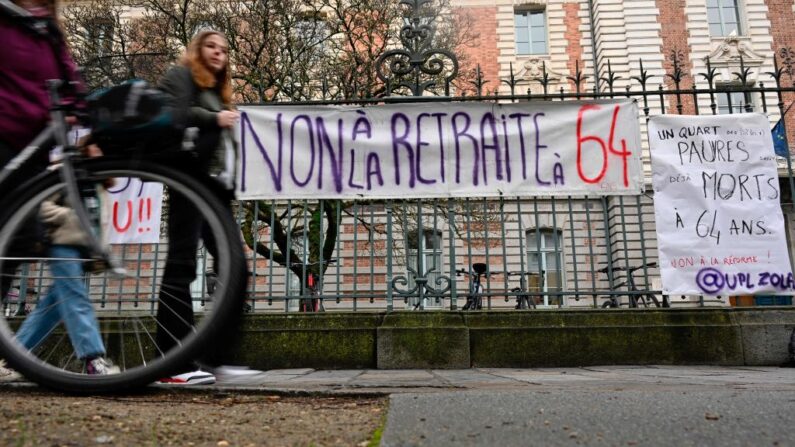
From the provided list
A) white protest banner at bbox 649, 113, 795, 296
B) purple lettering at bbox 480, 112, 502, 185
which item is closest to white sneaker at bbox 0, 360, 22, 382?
purple lettering at bbox 480, 112, 502, 185

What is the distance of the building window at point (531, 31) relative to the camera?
73.0 feet

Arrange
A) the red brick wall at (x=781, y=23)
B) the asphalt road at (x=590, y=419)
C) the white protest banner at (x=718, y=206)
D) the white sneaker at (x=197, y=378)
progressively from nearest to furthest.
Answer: the asphalt road at (x=590, y=419), the white sneaker at (x=197, y=378), the white protest banner at (x=718, y=206), the red brick wall at (x=781, y=23)

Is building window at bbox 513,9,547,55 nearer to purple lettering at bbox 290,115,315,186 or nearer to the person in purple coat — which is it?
purple lettering at bbox 290,115,315,186

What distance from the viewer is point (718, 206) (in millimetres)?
4973

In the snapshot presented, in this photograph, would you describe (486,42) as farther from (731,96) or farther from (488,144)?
(488,144)

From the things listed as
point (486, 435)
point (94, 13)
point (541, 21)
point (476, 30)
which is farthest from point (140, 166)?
point (541, 21)

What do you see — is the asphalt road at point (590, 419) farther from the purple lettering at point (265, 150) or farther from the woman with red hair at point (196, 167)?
the purple lettering at point (265, 150)

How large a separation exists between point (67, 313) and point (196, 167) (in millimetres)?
756

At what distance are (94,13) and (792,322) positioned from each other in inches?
574

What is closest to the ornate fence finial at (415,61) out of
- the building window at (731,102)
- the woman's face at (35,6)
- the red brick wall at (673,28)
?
the building window at (731,102)

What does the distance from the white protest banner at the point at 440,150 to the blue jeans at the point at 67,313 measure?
2752 millimetres

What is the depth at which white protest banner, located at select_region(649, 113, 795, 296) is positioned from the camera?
488 centimetres

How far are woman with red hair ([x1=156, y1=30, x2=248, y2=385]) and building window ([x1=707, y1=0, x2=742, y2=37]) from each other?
23.2 meters

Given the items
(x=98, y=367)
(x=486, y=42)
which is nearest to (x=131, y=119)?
(x=98, y=367)
